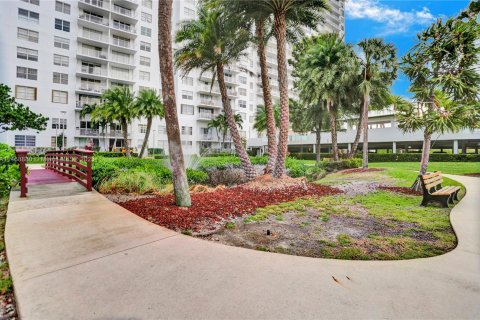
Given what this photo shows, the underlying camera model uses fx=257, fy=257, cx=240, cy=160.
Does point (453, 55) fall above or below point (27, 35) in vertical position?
below

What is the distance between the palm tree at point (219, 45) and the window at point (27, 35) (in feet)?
119

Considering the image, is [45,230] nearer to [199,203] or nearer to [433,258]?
[199,203]

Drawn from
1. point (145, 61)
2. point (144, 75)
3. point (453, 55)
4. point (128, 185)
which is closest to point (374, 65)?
point (453, 55)

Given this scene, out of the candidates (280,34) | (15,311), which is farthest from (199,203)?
(280,34)

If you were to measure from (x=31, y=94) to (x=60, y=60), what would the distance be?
6.83 m

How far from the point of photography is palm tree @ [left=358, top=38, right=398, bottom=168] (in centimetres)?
2248

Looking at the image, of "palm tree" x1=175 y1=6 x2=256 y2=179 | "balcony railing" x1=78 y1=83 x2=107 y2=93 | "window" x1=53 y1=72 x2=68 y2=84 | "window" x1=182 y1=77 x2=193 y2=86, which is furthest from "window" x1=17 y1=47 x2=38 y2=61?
"palm tree" x1=175 y1=6 x2=256 y2=179

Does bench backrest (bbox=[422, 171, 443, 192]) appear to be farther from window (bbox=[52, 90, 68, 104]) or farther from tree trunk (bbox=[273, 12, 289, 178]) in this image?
window (bbox=[52, 90, 68, 104])

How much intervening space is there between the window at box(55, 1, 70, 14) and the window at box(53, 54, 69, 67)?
7.05m

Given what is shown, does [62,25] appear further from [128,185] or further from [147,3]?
[128,185]

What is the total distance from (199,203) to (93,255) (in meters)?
3.73

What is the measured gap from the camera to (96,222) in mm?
5340

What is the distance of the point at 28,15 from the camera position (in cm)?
3716

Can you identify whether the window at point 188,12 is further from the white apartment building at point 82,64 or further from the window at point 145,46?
the window at point 145,46
